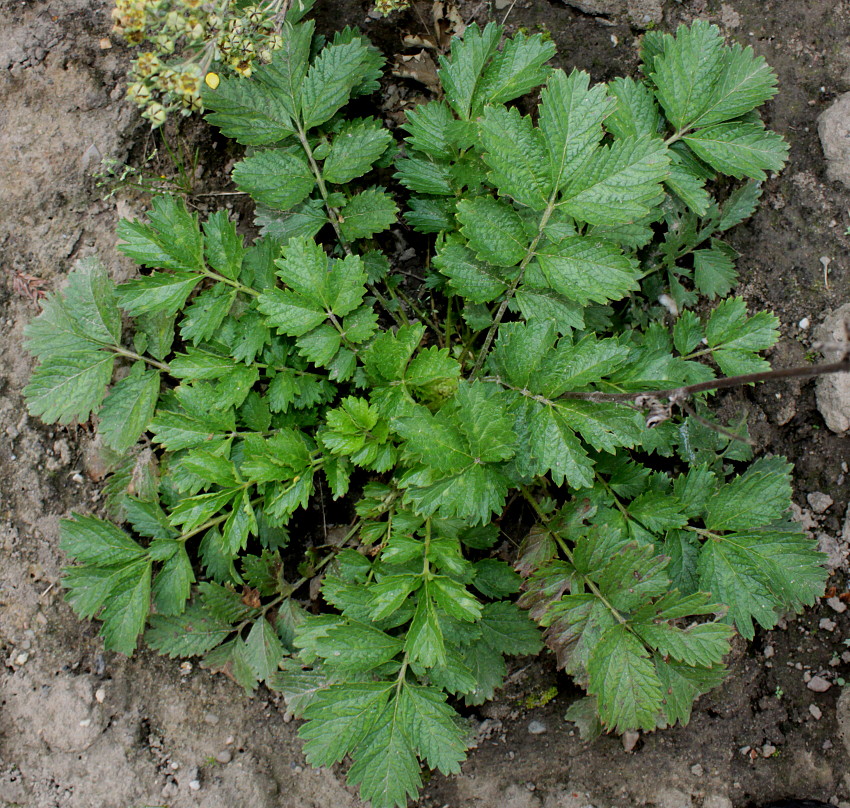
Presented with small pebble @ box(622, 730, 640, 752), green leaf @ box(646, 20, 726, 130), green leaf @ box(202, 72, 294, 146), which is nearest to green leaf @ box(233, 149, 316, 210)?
green leaf @ box(202, 72, 294, 146)

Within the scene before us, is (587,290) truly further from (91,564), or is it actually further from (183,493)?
(91,564)

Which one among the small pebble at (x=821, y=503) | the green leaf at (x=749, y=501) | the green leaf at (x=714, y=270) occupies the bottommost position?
the small pebble at (x=821, y=503)

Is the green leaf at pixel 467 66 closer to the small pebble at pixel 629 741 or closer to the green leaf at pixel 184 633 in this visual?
the green leaf at pixel 184 633

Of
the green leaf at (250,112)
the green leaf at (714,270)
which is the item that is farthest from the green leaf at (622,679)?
the green leaf at (250,112)

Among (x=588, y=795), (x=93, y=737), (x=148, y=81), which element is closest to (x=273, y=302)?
(x=148, y=81)

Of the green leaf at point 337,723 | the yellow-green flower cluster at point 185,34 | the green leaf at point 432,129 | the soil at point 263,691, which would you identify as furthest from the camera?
the soil at point 263,691

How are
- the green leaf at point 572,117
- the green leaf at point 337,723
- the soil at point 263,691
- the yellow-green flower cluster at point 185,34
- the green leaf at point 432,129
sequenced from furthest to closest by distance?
the soil at point 263,691 → the green leaf at point 432,129 → the green leaf at point 337,723 → the green leaf at point 572,117 → the yellow-green flower cluster at point 185,34
